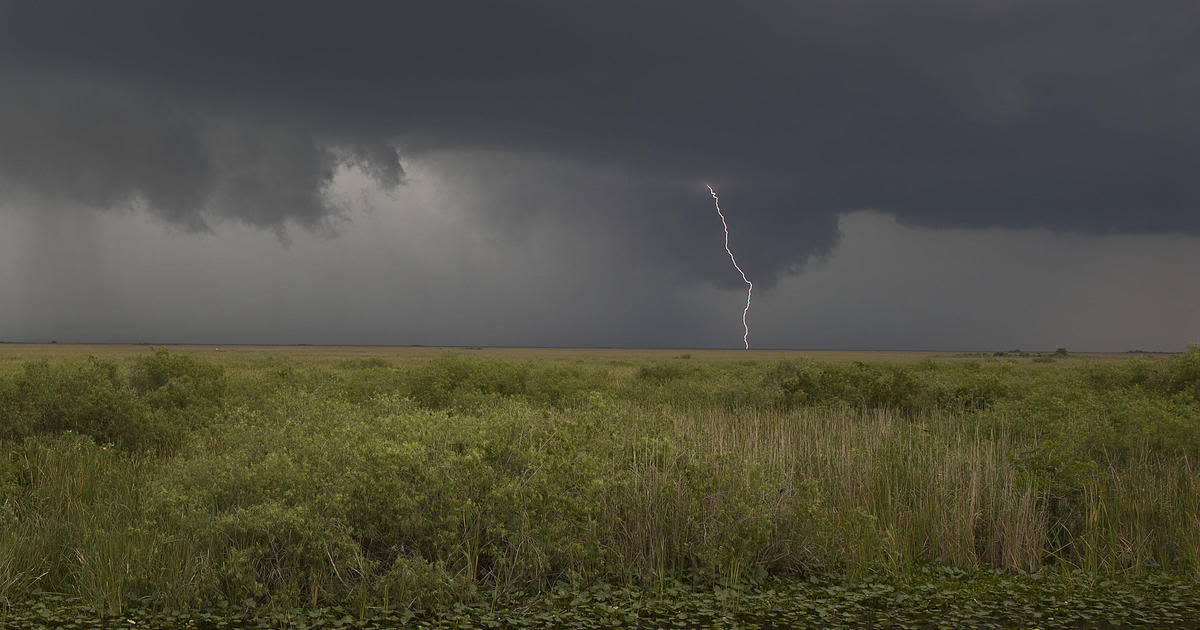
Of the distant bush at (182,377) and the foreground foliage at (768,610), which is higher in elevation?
the distant bush at (182,377)

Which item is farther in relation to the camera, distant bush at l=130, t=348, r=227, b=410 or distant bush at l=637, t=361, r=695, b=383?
distant bush at l=637, t=361, r=695, b=383

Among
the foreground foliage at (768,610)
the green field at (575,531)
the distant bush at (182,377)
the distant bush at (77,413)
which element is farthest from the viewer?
the distant bush at (182,377)

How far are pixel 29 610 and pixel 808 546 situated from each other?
7.11 meters

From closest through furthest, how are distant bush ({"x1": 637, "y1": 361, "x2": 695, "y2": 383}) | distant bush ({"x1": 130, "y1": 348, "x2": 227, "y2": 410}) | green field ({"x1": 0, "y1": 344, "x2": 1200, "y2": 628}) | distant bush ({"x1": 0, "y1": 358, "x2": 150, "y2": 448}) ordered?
1. green field ({"x1": 0, "y1": 344, "x2": 1200, "y2": 628})
2. distant bush ({"x1": 0, "y1": 358, "x2": 150, "y2": 448})
3. distant bush ({"x1": 130, "y1": 348, "x2": 227, "y2": 410})
4. distant bush ({"x1": 637, "y1": 361, "x2": 695, "y2": 383})

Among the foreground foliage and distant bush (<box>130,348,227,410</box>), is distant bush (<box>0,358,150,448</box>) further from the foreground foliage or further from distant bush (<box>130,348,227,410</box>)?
the foreground foliage

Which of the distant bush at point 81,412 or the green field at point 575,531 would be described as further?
the distant bush at point 81,412

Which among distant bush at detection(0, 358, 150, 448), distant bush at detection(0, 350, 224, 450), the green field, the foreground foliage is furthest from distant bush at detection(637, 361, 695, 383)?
the foreground foliage

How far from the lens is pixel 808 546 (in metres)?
8.30

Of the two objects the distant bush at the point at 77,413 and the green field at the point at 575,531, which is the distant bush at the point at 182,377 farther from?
the green field at the point at 575,531

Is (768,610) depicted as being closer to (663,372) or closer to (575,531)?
(575,531)

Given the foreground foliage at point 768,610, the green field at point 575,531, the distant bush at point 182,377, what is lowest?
the foreground foliage at point 768,610

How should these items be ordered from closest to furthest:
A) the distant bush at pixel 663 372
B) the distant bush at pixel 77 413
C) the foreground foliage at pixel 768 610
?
1. the foreground foliage at pixel 768 610
2. the distant bush at pixel 77 413
3. the distant bush at pixel 663 372

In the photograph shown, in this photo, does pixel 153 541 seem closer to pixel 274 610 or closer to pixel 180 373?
pixel 274 610

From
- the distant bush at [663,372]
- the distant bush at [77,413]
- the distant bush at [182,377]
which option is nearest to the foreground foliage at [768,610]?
the distant bush at [77,413]
